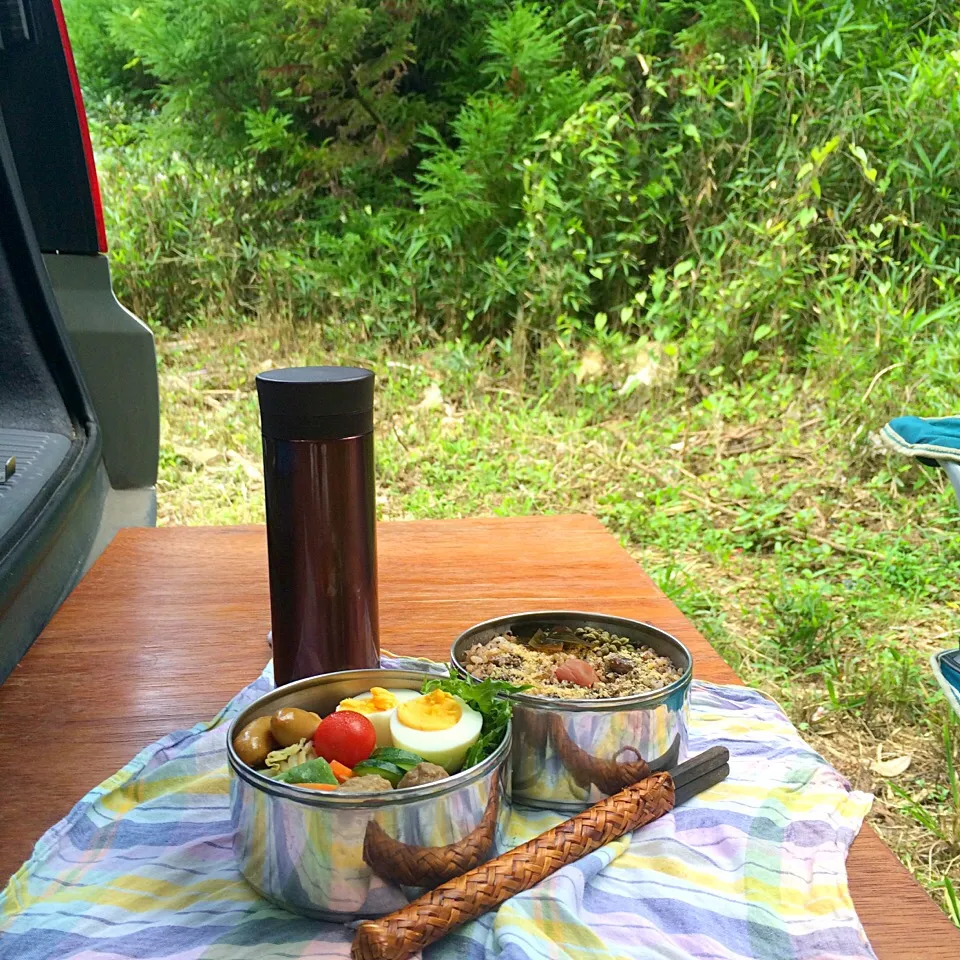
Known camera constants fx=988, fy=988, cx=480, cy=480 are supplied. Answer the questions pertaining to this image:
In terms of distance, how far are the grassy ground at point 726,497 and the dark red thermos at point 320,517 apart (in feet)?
3.95

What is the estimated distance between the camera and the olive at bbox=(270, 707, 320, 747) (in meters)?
0.63

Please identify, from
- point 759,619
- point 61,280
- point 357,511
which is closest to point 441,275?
point 759,619

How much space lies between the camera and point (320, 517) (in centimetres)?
79

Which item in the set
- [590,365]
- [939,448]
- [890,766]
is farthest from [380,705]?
[590,365]

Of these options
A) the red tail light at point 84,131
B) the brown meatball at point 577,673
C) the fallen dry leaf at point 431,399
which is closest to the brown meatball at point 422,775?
the brown meatball at point 577,673

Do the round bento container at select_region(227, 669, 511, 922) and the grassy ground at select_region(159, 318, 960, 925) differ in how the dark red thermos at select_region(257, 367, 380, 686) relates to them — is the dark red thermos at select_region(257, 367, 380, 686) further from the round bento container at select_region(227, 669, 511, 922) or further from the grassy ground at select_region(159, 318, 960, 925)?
the grassy ground at select_region(159, 318, 960, 925)

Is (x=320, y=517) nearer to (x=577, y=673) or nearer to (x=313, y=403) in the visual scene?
(x=313, y=403)

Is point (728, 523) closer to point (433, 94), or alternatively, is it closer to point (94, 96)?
point (433, 94)

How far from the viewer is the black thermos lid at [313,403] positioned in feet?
2.44

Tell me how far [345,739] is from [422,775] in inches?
2.6

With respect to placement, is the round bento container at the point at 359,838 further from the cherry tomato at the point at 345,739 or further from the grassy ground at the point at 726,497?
the grassy ground at the point at 726,497

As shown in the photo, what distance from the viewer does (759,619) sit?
234 centimetres

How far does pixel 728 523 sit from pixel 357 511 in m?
2.15

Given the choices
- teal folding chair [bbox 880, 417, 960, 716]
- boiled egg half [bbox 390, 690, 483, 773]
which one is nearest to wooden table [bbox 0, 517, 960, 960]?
boiled egg half [bbox 390, 690, 483, 773]
